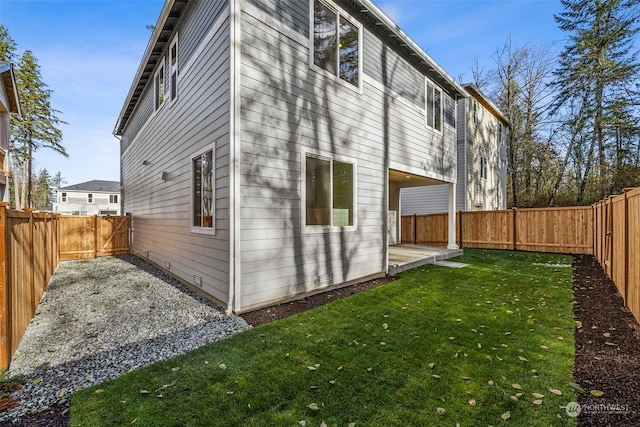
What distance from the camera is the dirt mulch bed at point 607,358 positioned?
7.04 ft

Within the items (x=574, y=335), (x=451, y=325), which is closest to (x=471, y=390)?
(x=451, y=325)

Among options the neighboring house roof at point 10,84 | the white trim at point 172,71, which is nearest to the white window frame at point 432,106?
the white trim at point 172,71

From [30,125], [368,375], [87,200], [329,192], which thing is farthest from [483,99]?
[87,200]

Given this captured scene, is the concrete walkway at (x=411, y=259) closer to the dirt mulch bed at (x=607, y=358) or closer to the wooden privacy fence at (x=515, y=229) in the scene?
the wooden privacy fence at (x=515, y=229)

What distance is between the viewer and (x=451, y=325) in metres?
3.91

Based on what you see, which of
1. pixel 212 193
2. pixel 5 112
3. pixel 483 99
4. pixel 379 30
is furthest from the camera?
pixel 483 99

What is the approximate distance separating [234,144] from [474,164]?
47.4ft

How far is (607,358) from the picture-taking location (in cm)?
295

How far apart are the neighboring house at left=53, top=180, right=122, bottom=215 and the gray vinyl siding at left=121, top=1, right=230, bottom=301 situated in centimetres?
3035

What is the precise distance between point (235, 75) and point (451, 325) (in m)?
4.66

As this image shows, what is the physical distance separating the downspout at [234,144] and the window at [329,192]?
1.42 meters

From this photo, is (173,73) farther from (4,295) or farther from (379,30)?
(4,295)

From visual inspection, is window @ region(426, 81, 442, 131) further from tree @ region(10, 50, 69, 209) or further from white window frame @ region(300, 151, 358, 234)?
tree @ region(10, 50, 69, 209)

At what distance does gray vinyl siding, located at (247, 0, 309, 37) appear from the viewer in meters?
4.71
